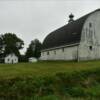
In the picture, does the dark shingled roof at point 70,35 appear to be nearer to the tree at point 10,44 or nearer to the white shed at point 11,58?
the white shed at point 11,58

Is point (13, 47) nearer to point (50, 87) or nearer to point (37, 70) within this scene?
point (37, 70)

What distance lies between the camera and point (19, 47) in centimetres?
8281

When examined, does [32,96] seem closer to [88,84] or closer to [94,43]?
[88,84]

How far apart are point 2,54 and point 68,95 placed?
65.4 m

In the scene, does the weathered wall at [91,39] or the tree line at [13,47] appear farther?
the tree line at [13,47]

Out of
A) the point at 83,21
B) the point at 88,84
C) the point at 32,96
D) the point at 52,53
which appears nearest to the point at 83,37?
the point at 83,21

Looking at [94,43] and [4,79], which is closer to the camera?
[4,79]

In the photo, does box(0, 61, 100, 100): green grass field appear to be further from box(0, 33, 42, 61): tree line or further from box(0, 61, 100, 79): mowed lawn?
box(0, 33, 42, 61): tree line

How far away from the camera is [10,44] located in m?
77.8

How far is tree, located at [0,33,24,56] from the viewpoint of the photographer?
76.4m

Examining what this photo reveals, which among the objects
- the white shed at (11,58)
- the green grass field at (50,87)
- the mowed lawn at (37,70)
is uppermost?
the white shed at (11,58)

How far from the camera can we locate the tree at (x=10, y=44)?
76438mm

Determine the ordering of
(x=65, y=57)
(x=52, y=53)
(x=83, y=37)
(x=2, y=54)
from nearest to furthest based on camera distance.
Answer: (x=83, y=37), (x=65, y=57), (x=52, y=53), (x=2, y=54)

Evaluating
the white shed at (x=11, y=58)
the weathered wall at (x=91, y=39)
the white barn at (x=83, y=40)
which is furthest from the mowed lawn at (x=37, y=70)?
the white shed at (x=11, y=58)
